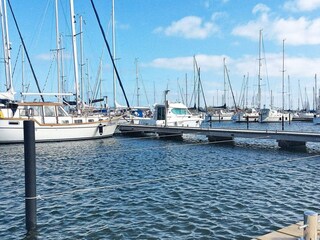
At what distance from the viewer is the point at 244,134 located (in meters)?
27.5

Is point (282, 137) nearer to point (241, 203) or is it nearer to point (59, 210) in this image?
point (241, 203)

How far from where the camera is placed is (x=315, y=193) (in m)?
12.4

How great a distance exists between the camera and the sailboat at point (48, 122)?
29344 mm

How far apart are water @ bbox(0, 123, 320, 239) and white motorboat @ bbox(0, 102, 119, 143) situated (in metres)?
8.90

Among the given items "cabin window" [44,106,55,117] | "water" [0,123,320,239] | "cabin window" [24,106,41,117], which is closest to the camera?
"water" [0,123,320,239]

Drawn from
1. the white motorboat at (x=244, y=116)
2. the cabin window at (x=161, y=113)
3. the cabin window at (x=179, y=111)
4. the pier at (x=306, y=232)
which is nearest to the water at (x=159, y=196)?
the pier at (x=306, y=232)

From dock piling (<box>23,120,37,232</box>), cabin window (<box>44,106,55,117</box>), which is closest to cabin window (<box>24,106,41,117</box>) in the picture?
cabin window (<box>44,106,55,117</box>)

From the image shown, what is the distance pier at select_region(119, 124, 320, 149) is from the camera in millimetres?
24570

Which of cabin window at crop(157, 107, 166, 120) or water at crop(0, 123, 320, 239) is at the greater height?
cabin window at crop(157, 107, 166, 120)

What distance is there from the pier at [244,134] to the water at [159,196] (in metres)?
4.11

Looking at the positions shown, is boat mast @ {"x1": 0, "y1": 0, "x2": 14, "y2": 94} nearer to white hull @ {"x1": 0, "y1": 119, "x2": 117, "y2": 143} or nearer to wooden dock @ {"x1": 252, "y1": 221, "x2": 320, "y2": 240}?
white hull @ {"x1": 0, "y1": 119, "x2": 117, "y2": 143}

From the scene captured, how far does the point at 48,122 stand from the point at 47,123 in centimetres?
26

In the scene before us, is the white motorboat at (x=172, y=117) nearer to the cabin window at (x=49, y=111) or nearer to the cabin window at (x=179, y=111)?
the cabin window at (x=179, y=111)

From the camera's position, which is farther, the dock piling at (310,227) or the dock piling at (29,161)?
the dock piling at (29,161)
